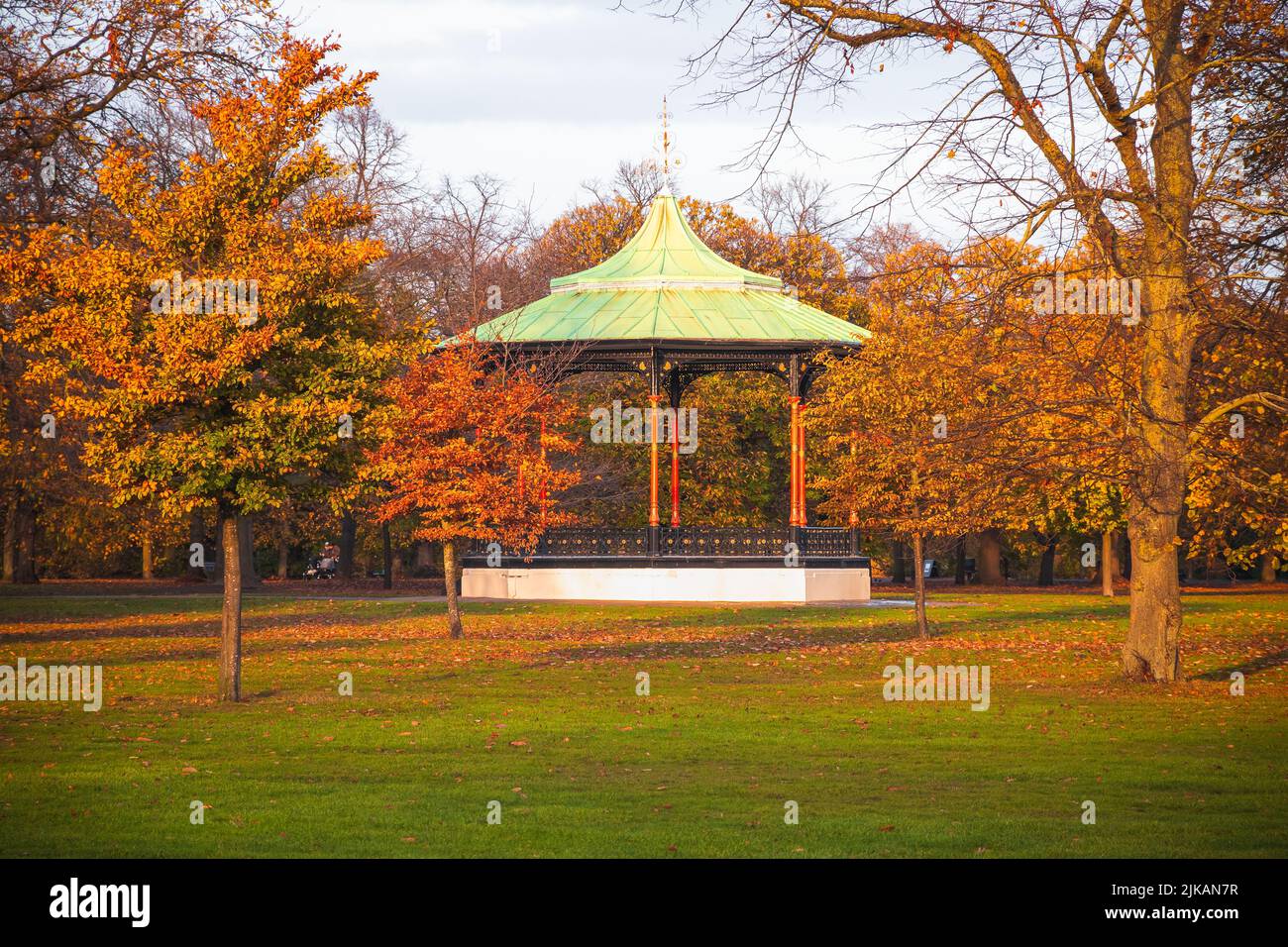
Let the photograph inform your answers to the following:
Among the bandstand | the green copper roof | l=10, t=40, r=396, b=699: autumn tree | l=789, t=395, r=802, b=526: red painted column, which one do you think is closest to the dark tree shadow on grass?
l=10, t=40, r=396, b=699: autumn tree

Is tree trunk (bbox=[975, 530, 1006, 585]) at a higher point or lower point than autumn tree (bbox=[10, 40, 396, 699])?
lower

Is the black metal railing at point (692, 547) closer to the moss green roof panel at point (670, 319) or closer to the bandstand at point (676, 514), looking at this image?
the bandstand at point (676, 514)

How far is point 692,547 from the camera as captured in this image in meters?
37.7

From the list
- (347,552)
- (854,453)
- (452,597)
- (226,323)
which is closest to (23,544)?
(347,552)

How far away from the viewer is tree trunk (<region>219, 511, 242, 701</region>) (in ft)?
54.6

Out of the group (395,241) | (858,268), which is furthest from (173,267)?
(858,268)

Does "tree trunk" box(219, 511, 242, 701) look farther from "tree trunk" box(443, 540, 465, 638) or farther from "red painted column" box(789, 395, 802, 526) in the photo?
"red painted column" box(789, 395, 802, 526)

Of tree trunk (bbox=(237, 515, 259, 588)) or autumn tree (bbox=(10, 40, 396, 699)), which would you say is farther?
tree trunk (bbox=(237, 515, 259, 588))

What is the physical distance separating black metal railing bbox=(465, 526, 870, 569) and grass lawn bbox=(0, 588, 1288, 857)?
40.3ft

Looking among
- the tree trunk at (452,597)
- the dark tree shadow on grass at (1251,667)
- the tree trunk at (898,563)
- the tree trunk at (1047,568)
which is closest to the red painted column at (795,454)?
the tree trunk at (452,597)

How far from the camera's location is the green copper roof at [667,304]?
36.8m

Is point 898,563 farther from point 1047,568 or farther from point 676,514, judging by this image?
point 676,514

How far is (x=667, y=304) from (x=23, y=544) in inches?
858
